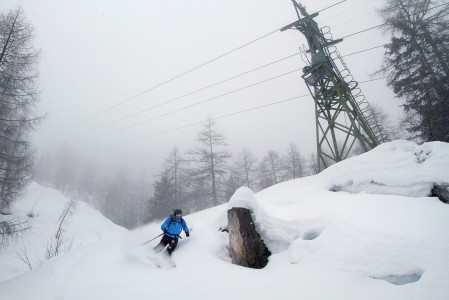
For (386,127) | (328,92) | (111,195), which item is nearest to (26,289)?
(328,92)

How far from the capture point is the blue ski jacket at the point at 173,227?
6062mm

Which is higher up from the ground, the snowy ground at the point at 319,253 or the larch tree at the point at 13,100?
the larch tree at the point at 13,100

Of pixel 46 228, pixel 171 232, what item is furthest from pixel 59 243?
pixel 171 232

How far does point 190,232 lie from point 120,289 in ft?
9.24

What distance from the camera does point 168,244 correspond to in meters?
6.13

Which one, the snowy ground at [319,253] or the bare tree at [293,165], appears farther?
the bare tree at [293,165]

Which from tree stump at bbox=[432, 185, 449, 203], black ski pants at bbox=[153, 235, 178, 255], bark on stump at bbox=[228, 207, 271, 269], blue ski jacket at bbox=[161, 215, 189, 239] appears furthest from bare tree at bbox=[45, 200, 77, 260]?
tree stump at bbox=[432, 185, 449, 203]

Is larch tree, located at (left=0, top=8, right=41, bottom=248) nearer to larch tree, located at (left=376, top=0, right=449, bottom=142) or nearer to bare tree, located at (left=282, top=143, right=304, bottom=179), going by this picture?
larch tree, located at (left=376, top=0, right=449, bottom=142)

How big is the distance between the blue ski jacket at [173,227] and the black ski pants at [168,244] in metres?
0.09

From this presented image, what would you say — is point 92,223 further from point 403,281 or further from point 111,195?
point 111,195

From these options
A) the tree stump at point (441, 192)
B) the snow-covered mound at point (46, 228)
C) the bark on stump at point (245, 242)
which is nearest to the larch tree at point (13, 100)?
the snow-covered mound at point (46, 228)

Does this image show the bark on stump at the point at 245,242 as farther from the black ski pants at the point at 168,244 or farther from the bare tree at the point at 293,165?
the bare tree at the point at 293,165

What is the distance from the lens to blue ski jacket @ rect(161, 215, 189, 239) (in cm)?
606

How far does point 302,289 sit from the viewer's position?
10.8 feet
